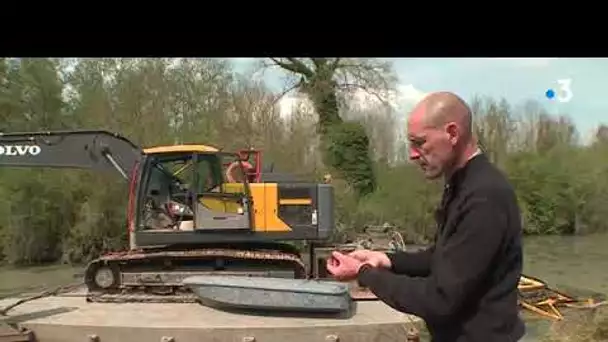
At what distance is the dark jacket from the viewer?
60.7 inches

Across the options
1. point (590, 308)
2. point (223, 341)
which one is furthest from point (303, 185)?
point (590, 308)

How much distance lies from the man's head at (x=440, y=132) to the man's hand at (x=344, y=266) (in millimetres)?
247

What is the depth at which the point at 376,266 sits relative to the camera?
1.70 metres

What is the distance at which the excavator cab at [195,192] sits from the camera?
690 centimetres

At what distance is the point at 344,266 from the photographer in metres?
1.71

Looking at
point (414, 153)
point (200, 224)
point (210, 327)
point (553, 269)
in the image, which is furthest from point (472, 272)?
point (553, 269)

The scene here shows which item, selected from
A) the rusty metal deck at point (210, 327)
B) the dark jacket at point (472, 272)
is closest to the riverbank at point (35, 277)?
the rusty metal deck at point (210, 327)

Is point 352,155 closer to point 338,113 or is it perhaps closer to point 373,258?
point 338,113

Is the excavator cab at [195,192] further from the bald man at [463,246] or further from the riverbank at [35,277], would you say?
the bald man at [463,246]

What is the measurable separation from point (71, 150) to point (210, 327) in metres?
2.99

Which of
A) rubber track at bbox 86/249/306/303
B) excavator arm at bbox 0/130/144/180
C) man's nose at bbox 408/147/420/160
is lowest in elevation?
rubber track at bbox 86/249/306/303

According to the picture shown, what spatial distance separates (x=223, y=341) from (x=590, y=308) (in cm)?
222

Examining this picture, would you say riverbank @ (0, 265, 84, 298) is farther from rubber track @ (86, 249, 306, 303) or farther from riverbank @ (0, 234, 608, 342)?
rubber track @ (86, 249, 306, 303)

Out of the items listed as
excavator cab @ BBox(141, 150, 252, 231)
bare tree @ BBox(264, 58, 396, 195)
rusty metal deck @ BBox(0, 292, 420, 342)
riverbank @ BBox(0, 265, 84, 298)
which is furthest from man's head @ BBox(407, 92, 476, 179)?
bare tree @ BBox(264, 58, 396, 195)
